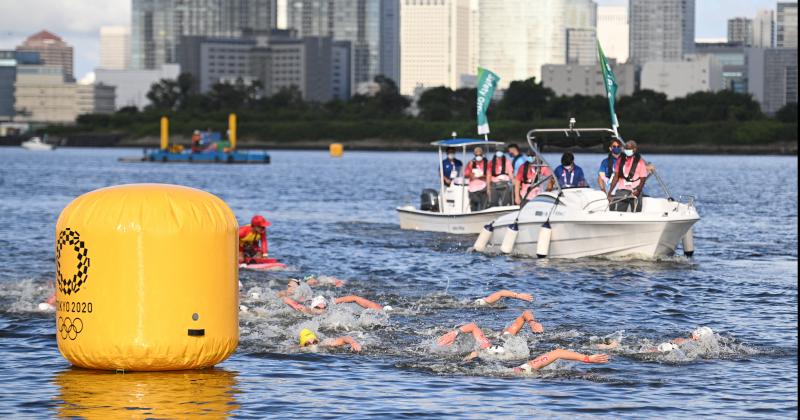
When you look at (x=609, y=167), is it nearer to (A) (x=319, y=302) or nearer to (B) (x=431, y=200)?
(B) (x=431, y=200)

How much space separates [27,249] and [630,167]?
13.0 metres

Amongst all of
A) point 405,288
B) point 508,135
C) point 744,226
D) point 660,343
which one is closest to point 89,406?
point 660,343

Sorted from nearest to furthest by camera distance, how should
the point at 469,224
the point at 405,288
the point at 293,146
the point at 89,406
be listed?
1. the point at 89,406
2. the point at 405,288
3. the point at 469,224
4. the point at 293,146

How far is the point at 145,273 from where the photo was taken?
44.2 feet

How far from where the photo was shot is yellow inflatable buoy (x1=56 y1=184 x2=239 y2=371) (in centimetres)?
1343

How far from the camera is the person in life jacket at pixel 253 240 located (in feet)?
76.6

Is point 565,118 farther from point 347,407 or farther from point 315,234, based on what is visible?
point 347,407

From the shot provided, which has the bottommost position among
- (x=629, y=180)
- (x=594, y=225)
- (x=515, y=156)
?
(x=594, y=225)

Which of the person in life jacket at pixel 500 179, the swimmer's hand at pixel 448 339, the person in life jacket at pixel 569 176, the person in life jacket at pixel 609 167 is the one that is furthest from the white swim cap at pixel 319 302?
the person in life jacket at pixel 500 179

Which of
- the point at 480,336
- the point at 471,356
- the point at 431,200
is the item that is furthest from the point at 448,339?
the point at 431,200

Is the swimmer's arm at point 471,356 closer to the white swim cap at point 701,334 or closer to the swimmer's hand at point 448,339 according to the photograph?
the swimmer's hand at point 448,339

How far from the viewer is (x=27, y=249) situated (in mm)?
31125

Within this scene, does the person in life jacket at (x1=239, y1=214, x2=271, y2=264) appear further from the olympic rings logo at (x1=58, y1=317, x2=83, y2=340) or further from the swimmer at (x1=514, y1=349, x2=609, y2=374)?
the olympic rings logo at (x1=58, y1=317, x2=83, y2=340)

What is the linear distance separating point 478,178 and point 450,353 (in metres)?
16.8
